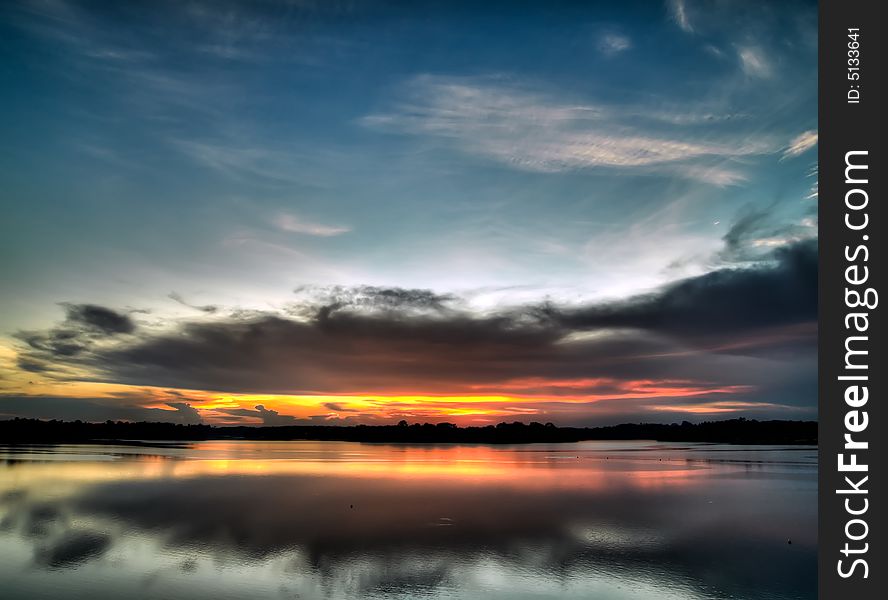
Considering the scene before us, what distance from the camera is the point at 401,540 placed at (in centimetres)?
2731

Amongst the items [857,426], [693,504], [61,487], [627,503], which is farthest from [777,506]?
[61,487]

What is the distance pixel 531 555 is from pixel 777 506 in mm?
24097

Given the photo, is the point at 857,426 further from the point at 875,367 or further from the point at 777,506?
the point at 777,506

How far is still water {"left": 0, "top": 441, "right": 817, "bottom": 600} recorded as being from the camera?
2033 cm

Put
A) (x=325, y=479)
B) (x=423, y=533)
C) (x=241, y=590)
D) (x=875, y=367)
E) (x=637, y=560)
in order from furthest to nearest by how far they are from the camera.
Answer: (x=325, y=479), (x=423, y=533), (x=637, y=560), (x=241, y=590), (x=875, y=367)

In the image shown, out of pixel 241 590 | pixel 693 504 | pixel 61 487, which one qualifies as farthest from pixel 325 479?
pixel 241 590

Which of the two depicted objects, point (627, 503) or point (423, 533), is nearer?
point (423, 533)

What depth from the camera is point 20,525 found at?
98.4ft

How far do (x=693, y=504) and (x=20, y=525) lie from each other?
4031 centimetres

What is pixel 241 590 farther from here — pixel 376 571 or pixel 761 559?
pixel 761 559

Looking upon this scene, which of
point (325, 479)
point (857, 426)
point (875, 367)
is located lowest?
point (325, 479)

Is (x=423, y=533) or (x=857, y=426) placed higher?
(x=857, y=426)

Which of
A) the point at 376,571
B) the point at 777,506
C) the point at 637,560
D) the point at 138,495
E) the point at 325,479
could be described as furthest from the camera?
the point at 325,479

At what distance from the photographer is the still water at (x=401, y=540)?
2033 cm
